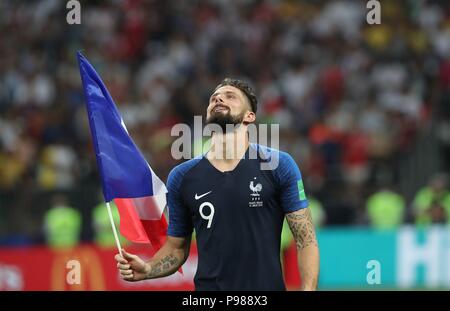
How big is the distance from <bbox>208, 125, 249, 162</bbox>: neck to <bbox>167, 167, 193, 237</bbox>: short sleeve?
0.29m

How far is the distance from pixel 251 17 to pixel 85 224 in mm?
6573

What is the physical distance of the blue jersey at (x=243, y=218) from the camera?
6.61 meters

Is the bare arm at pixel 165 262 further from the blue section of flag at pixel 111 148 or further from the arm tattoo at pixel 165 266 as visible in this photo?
the blue section of flag at pixel 111 148

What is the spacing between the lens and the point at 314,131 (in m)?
19.3

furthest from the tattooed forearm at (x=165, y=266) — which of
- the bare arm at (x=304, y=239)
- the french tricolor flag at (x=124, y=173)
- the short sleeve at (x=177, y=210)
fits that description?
the bare arm at (x=304, y=239)

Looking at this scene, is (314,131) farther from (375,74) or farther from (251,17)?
(251,17)

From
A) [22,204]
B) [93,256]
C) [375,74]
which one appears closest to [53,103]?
[22,204]

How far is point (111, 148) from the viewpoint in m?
7.33

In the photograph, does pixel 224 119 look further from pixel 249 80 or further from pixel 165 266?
pixel 249 80

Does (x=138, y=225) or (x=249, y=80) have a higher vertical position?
(x=249, y=80)

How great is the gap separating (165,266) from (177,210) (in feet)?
1.26

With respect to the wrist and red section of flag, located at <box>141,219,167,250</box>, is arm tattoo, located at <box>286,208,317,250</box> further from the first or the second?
red section of flag, located at <box>141,219,167,250</box>

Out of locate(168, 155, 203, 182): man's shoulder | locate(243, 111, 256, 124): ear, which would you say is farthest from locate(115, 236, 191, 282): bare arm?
locate(243, 111, 256, 124): ear

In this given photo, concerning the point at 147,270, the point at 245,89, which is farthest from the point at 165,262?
the point at 245,89
